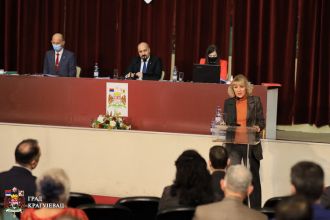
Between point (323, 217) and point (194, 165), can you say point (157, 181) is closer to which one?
point (194, 165)

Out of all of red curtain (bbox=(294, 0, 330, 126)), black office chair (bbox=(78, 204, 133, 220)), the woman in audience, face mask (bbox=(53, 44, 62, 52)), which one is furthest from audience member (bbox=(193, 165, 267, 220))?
red curtain (bbox=(294, 0, 330, 126))

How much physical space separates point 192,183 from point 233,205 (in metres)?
0.60

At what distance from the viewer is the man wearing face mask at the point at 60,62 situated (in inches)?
330

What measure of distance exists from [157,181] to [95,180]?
0.72 metres

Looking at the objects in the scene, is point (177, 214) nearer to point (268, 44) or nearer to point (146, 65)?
point (146, 65)

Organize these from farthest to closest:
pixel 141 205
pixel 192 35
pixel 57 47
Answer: pixel 192 35 < pixel 57 47 < pixel 141 205

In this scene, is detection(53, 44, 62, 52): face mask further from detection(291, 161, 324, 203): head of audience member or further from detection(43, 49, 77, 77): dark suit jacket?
detection(291, 161, 324, 203): head of audience member

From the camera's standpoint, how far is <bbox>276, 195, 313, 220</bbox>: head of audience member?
249 cm

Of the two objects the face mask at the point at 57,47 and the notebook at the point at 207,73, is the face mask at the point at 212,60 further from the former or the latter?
the face mask at the point at 57,47

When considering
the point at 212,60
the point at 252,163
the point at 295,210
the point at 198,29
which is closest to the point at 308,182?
the point at 295,210

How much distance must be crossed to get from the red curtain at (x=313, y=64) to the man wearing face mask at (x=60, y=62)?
3.57 meters

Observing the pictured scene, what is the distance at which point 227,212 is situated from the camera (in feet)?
11.5

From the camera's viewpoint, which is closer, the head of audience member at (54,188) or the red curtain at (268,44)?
the head of audience member at (54,188)

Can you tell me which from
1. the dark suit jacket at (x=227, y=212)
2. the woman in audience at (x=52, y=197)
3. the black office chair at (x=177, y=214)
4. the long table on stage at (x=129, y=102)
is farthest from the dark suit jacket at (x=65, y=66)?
the dark suit jacket at (x=227, y=212)
